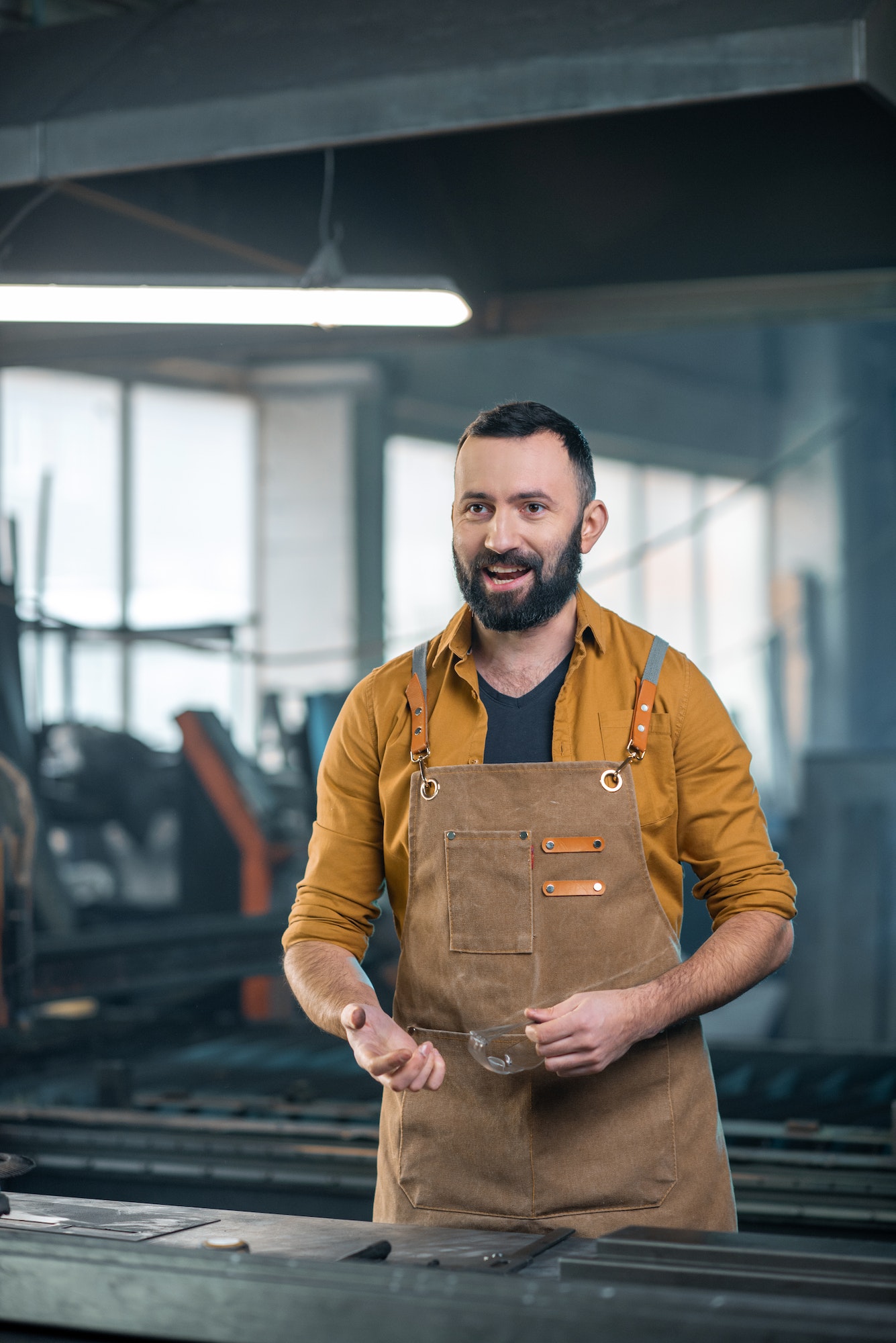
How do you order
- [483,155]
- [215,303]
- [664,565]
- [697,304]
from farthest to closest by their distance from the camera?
[664,565]
[697,304]
[483,155]
[215,303]

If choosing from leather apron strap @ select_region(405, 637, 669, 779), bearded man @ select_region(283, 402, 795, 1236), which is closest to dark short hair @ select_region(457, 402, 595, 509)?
bearded man @ select_region(283, 402, 795, 1236)

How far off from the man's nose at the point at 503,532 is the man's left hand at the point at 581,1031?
52 cm

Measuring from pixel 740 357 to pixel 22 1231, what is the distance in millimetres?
9504

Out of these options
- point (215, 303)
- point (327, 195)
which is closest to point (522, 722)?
point (215, 303)

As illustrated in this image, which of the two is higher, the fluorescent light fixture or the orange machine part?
the fluorescent light fixture

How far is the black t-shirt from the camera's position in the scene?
1.75m

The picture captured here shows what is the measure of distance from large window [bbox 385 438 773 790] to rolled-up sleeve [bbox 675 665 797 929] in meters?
7.00

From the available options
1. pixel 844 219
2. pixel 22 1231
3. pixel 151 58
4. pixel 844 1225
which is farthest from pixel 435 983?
pixel 844 219

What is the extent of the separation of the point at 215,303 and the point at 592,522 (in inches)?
39.0

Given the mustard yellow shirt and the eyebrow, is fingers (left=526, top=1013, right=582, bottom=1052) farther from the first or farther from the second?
the eyebrow

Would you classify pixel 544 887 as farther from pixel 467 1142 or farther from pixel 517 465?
pixel 517 465

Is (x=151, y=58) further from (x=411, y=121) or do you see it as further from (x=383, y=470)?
(x=383, y=470)

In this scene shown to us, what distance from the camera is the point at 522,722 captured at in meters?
1.76

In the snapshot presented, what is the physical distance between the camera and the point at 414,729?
1.76 metres
